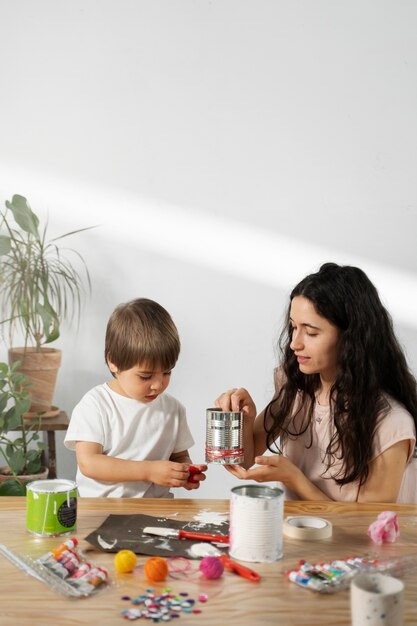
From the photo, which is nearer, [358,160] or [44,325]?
[44,325]

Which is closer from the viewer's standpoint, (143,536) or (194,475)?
(143,536)

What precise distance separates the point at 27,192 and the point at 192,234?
2.15 feet

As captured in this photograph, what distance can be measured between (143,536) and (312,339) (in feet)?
2.13

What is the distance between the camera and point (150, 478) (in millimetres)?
1607

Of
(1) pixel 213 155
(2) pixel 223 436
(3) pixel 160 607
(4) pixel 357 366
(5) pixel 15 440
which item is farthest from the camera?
(1) pixel 213 155

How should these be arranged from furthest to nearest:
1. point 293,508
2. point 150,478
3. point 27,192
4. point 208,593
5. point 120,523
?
point 27,192
point 150,478
point 293,508
point 120,523
point 208,593

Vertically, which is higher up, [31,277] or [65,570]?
[31,277]

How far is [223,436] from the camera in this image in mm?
1432

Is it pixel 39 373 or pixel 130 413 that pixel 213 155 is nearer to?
pixel 39 373

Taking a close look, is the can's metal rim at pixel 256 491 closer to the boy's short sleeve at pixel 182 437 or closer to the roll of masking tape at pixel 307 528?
the roll of masking tape at pixel 307 528

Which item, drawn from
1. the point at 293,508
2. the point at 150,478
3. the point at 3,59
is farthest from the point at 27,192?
the point at 293,508

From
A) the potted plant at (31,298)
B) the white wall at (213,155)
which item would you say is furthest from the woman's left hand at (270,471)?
the white wall at (213,155)

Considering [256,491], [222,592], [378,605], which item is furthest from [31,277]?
[378,605]

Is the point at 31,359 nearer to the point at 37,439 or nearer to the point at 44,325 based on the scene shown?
the point at 44,325
